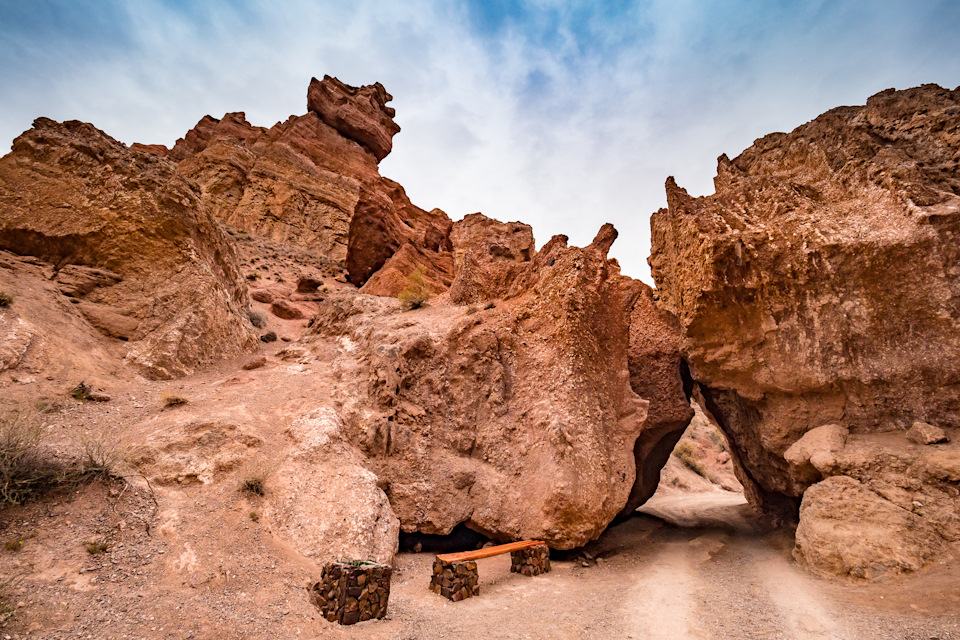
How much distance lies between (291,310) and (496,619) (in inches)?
646

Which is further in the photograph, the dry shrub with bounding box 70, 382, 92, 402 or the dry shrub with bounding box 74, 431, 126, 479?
the dry shrub with bounding box 70, 382, 92, 402

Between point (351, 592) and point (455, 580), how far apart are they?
1786 millimetres

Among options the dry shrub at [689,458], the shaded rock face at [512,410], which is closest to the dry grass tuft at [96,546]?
the shaded rock face at [512,410]

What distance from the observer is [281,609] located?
4.52 m

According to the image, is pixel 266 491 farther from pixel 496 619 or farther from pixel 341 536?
pixel 496 619

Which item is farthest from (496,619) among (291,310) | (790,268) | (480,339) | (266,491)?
(291,310)

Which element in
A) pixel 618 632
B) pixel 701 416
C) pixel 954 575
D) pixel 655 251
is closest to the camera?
pixel 618 632

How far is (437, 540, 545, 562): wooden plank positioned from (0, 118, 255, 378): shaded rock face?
7502mm

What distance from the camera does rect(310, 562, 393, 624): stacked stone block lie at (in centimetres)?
466

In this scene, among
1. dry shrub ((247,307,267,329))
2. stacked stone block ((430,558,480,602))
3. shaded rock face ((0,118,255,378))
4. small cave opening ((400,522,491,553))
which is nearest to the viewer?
stacked stone block ((430,558,480,602))

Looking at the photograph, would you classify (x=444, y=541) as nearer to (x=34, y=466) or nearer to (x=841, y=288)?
(x=34, y=466)

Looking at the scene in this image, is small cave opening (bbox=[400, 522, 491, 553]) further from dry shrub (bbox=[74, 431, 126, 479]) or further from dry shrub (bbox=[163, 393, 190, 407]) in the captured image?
dry shrub (bbox=[163, 393, 190, 407])

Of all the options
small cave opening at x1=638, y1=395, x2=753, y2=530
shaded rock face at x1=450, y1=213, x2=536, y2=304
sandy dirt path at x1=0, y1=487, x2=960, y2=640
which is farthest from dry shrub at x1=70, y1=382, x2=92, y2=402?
small cave opening at x1=638, y1=395, x2=753, y2=530

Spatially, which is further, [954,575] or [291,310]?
[291,310]
